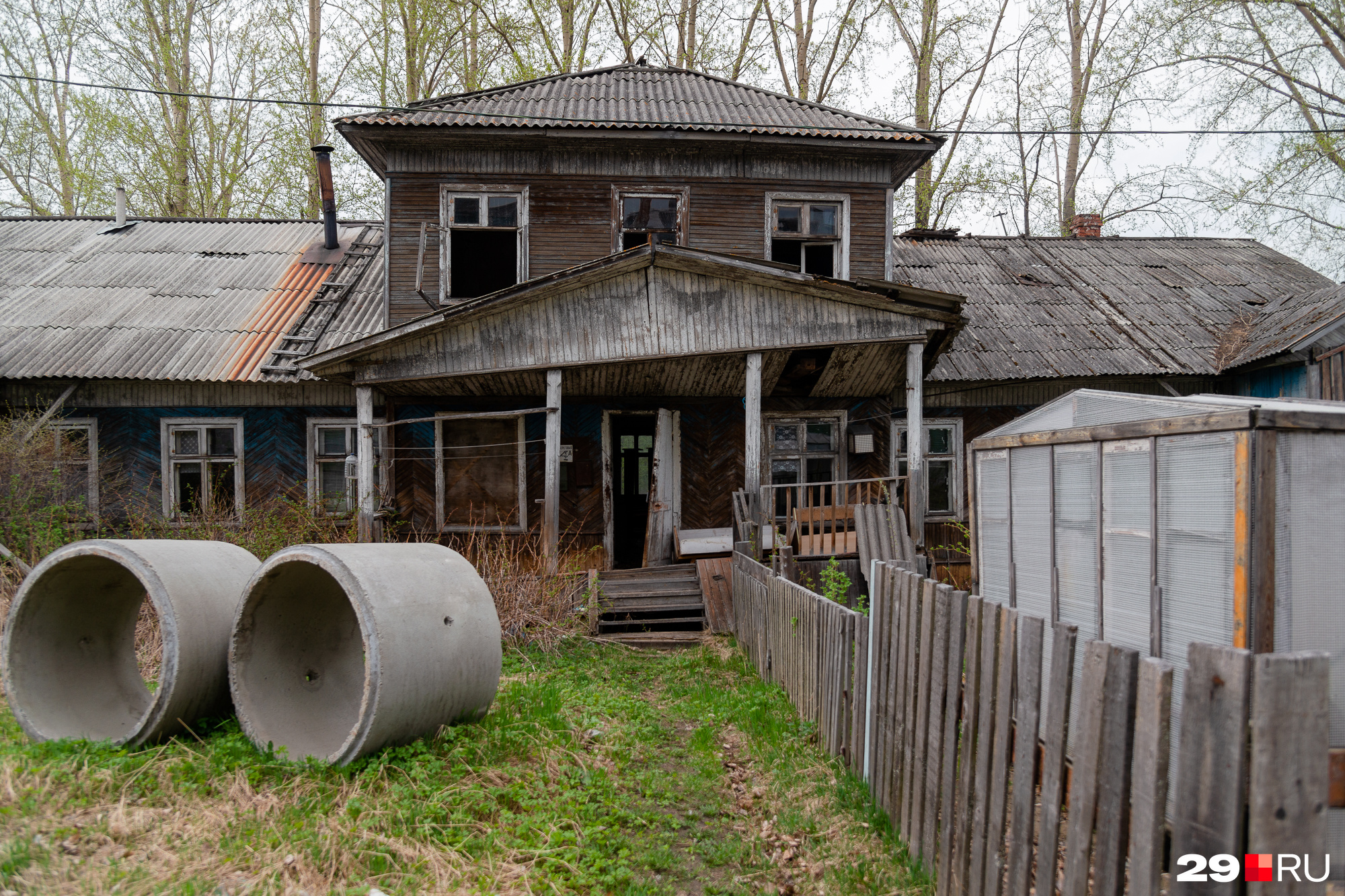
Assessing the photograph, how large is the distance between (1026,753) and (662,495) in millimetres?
9849

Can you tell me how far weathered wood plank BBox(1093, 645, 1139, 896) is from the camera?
2312 millimetres

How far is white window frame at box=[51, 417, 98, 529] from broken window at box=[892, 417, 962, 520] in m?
13.1

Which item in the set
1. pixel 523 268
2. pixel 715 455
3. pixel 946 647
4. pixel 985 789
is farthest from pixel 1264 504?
pixel 523 268

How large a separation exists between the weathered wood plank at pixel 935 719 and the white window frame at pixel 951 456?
10.3 metres

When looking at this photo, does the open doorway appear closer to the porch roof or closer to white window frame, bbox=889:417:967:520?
the porch roof

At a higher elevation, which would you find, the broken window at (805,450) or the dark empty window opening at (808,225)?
the dark empty window opening at (808,225)

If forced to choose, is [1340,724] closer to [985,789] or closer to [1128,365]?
[985,789]

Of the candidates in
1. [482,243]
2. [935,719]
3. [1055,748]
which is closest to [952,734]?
[935,719]

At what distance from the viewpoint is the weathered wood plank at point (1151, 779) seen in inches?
85.7

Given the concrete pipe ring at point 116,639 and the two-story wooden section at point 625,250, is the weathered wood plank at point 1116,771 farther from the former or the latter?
the two-story wooden section at point 625,250

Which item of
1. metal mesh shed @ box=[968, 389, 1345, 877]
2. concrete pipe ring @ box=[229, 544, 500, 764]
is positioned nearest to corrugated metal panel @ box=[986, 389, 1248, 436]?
metal mesh shed @ box=[968, 389, 1345, 877]

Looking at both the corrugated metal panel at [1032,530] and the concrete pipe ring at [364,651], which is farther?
the corrugated metal panel at [1032,530]

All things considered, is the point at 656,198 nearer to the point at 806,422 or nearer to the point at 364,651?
the point at 806,422

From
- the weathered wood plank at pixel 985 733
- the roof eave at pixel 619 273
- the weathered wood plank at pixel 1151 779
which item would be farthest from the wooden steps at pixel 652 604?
the weathered wood plank at pixel 1151 779
